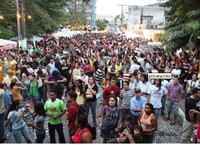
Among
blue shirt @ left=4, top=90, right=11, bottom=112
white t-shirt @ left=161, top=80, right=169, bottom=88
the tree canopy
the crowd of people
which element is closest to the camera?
the crowd of people

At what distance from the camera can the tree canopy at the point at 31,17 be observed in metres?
27.0

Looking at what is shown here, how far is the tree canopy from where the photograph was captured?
27016mm

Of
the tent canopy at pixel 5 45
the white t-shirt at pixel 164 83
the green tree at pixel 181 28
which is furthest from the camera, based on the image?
the tent canopy at pixel 5 45

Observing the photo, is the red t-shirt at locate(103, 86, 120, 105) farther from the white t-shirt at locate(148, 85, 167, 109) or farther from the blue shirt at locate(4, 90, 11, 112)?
the blue shirt at locate(4, 90, 11, 112)

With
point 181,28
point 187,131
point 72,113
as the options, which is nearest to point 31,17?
point 181,28

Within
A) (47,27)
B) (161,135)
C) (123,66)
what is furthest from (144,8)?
(161,135)

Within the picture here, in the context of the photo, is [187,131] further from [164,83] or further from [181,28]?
[181,28]

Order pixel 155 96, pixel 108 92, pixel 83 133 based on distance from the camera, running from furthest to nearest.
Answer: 1. pixel 155 96
2. pixel 108 92
3. pixel 83 133

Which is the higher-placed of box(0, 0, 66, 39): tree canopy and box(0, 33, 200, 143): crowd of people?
box(0, 0, 66, 39): tree canopy

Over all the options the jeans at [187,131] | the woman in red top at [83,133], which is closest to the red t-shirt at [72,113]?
the woman in red top at [83,133]

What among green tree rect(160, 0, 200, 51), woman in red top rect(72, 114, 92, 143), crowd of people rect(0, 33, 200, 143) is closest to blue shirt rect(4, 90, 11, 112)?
crowd of people rect(0, 33, 200, 143)

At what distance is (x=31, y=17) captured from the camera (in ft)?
101

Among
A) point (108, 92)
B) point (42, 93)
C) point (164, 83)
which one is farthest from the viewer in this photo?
point (42, 93)

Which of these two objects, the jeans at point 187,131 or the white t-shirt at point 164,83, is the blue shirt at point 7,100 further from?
the white t-shirt at point 164,83
